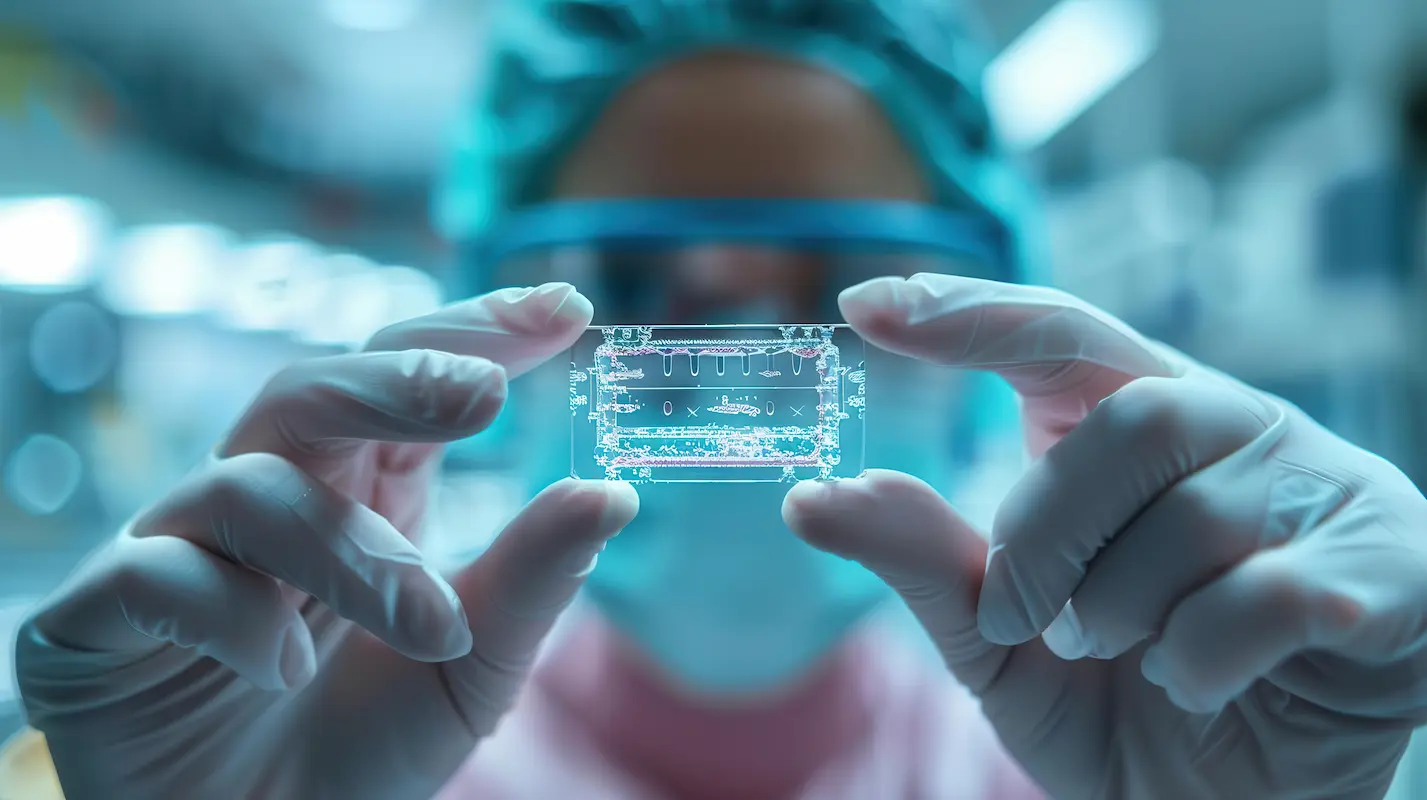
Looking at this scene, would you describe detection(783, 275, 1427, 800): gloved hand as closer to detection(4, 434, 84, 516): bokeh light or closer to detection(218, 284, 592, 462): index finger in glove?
detection(218, 284, 592, 462): index finger in glove

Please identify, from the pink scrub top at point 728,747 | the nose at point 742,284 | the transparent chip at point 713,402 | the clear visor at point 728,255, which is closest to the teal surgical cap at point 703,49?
the clear visor at point 728,255

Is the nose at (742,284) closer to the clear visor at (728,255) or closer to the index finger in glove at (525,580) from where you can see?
the clear visor at (728,255)

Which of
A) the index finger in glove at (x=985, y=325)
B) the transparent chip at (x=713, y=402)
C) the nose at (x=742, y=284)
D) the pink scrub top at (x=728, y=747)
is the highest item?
the nose at (x=742, y=284)

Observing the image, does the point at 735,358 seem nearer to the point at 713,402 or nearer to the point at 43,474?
the point at 713,402

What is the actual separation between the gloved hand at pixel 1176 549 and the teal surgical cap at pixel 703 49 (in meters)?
0.84

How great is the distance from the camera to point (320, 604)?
1094 millimetres

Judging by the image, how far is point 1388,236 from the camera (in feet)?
9.36

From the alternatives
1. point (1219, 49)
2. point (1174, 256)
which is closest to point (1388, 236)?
point (1174, 256)

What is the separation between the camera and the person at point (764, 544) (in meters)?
0.90

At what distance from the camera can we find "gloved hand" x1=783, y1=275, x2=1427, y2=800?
0.87 m

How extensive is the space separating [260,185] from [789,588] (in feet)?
11.8

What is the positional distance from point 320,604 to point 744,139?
3.46ft

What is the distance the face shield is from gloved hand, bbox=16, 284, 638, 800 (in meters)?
0.32

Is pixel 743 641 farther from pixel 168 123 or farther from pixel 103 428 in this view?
pixel 168 123
